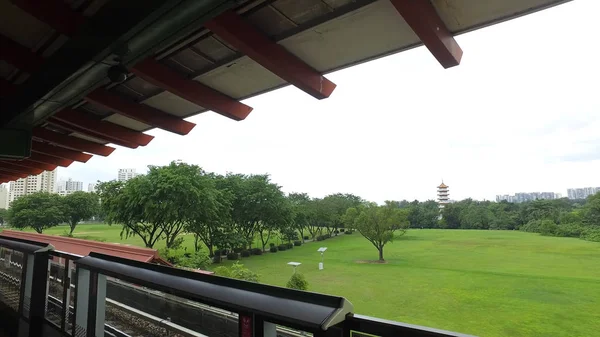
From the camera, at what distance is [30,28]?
2.18 meters

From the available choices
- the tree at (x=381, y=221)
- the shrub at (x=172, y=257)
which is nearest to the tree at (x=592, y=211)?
the tree at (x=381, y=221)

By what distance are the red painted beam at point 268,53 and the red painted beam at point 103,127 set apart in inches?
99.6

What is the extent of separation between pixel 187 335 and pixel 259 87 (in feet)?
5.86

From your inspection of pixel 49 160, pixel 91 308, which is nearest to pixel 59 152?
pixel 49 160

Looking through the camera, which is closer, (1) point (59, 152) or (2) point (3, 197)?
(1) point (59, 152)

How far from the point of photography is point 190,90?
257cm

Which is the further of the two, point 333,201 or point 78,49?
point 333,201

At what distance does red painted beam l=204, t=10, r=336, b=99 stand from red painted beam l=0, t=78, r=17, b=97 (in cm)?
252

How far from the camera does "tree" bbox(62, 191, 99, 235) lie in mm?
30402

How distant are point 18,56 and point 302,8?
6.99 feet

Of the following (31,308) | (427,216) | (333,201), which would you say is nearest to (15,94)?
(31,308)

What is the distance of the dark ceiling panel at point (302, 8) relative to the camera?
1723mm

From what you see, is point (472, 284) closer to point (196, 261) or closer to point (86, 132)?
point (196, 261)

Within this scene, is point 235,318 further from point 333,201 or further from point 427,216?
point 427,216
